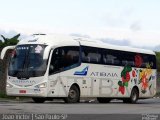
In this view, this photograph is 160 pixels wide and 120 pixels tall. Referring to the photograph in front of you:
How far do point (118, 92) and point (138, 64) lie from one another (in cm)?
270

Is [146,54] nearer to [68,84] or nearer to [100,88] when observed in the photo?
[100,88]

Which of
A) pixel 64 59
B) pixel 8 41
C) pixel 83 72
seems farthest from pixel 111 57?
pixel 8 41

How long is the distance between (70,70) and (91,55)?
212 cm

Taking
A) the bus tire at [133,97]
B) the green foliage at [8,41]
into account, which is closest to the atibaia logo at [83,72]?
the bus tire at [133,97]

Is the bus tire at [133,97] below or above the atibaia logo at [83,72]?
below

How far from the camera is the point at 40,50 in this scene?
25234 millimetres

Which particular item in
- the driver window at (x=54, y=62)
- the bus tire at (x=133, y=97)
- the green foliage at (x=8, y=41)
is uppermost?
the green foliage at (x=8, y=41)

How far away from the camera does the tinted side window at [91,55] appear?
27272mm

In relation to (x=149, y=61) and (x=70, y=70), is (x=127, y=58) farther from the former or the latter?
(x=70, y=70)

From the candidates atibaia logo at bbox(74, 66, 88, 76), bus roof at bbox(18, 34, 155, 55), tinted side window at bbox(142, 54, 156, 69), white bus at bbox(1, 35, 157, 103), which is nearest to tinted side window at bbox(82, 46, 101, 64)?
white bus at bbox(1, 35, 157, 103)

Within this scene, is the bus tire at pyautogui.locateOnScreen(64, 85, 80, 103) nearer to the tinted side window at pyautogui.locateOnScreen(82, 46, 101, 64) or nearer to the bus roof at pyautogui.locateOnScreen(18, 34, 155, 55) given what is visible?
the tinted side window at pyautogui.locateOnScreen(82, 46, 101, 64)

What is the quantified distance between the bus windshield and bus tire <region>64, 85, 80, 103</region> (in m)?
2.29

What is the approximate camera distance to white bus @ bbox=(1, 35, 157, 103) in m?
25.1

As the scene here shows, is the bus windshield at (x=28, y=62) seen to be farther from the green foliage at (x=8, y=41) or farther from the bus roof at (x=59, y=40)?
the green foliage at (x=8, y=41)
